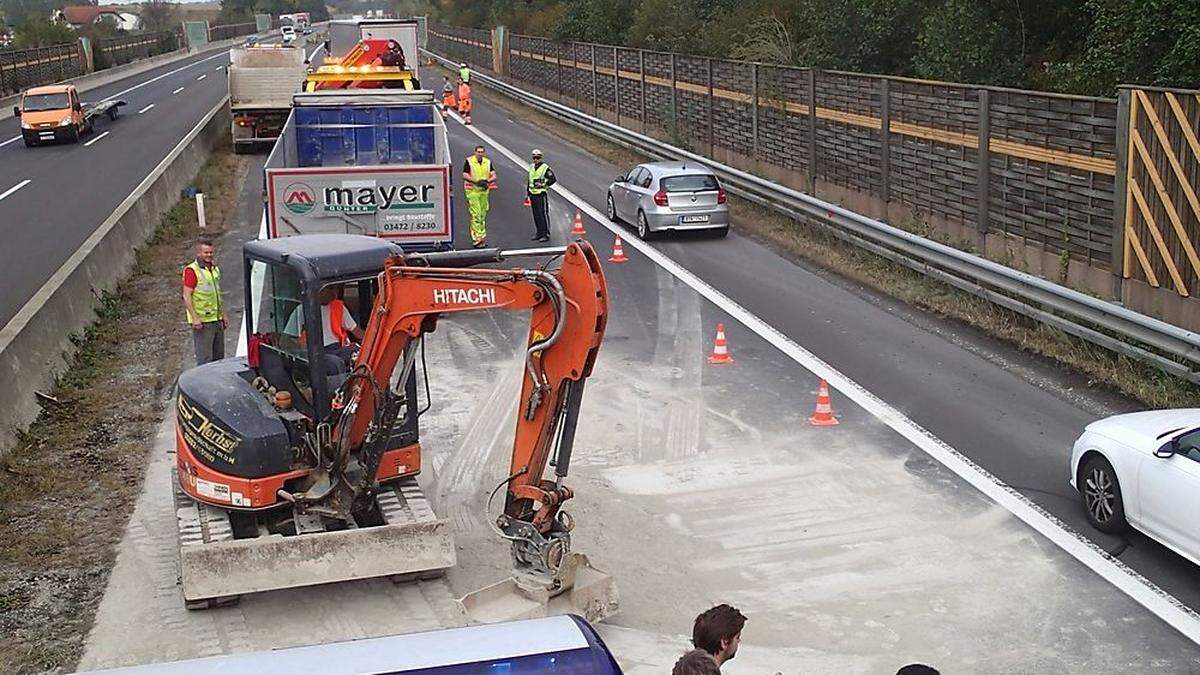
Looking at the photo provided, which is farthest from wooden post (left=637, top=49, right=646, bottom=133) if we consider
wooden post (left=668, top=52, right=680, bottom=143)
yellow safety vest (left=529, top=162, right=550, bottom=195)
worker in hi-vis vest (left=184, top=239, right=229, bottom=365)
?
worker in hi-vis vest (left=184, top=239, right=229, bottom=365)

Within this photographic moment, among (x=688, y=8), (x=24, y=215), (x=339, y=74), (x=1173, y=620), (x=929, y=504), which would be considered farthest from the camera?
(x=688, y=8)

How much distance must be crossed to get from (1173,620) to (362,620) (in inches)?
222

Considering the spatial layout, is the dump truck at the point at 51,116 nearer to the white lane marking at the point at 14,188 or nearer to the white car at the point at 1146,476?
the white lane marking at the point at 14,188

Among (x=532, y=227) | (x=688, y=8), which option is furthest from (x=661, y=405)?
(x=688, y=8)

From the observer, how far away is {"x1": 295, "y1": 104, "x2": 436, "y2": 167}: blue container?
25094mm

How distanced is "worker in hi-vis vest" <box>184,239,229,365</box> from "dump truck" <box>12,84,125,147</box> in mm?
31272

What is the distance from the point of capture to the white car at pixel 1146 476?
32.1 feet

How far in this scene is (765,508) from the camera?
11.6 m

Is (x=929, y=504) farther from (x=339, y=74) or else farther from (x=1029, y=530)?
(x=339, y=74)

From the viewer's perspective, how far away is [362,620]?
9.62 meters

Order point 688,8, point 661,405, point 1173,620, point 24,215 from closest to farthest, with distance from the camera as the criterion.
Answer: point 1173,620 < point 661,405 < point 24,215 < point 688,8

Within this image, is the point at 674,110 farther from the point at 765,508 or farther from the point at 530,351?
the point at 530,351

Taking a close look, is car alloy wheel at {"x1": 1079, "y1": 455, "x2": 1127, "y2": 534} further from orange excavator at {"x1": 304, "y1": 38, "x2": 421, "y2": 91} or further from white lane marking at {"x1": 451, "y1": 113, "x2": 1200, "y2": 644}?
orange excavator at {"x1": 304, "y1": 38, "x2": 421, "y2": 91}

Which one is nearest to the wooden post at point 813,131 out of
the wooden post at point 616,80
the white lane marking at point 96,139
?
the wooden post at point 616,80
